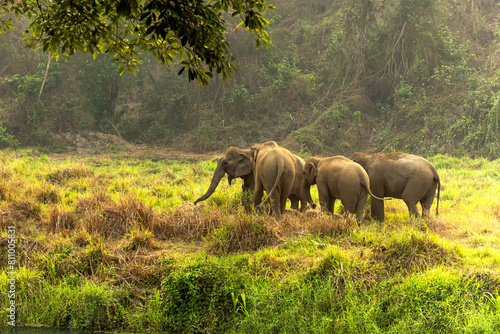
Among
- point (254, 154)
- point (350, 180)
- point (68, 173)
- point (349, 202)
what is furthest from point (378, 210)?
point (68, 173)

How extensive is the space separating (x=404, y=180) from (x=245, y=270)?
3.34 metres

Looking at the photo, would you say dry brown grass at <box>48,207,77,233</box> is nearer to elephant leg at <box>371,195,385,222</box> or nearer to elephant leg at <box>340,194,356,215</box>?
elephant leg at <box>340,194,356,215</box>

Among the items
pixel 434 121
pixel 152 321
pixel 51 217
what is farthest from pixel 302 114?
pixel 152 321

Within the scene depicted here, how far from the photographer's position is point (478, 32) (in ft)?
63.0

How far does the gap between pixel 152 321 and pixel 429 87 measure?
15651 millimetres

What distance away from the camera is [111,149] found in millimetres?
18250

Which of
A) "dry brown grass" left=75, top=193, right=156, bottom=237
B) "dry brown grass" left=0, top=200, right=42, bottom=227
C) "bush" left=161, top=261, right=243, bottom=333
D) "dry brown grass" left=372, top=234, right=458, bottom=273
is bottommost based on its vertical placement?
"bush" left=161, top=261, right=243, bottom=333

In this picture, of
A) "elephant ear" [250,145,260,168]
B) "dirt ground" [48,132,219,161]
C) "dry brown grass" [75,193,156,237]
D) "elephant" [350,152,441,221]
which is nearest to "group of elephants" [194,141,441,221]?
"elephant" [350,152,441,221]

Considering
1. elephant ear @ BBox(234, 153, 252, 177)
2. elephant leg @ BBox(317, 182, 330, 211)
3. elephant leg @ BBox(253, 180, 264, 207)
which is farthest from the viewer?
elephant ear @ BBox(234, 153, 252, 177)

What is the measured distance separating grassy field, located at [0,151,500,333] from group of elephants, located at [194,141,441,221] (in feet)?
1.55

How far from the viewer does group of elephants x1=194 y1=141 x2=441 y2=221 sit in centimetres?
707

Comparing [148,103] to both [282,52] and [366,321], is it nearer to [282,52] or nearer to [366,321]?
[282,52]

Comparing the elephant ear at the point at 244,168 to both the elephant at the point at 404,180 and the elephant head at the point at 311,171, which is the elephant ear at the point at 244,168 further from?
the elephant at the point at 404,180

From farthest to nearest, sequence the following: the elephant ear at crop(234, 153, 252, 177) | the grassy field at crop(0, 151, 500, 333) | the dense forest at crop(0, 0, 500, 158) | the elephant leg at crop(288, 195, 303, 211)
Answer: the dense forest at crop(0, 0, 500, 158) → the elephant leg at crop(288, 195, 303, 211) → the elephant ear at crop(234, 153, 252, 177) → the grassy field at crop(0, 151, 500, 333)
